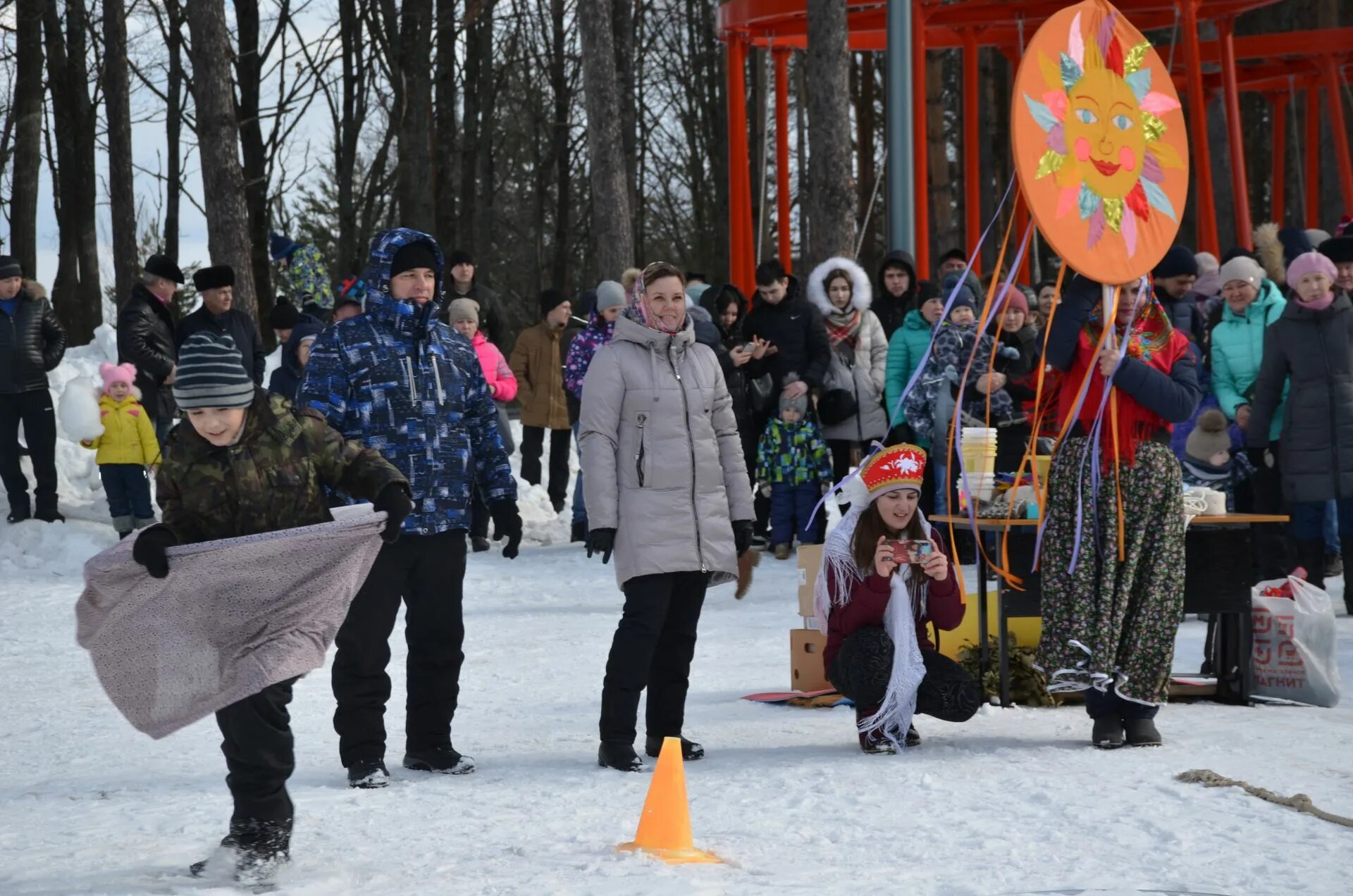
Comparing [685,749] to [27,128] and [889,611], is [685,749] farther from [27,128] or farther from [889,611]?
[27,128]

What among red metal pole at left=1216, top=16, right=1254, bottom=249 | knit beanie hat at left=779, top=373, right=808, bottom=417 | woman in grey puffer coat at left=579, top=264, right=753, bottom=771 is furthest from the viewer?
red metal pole at left=1216, top=16, right=1254, bottom=249

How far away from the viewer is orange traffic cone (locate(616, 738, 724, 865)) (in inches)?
182

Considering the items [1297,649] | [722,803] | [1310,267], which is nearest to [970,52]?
[1310,267]

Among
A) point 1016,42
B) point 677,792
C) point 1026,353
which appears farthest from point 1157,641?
point 1016,42

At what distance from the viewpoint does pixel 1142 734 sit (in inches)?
245

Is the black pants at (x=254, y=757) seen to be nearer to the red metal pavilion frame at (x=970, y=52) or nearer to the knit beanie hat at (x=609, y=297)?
the knit beanie hat at (x=609, y=297)

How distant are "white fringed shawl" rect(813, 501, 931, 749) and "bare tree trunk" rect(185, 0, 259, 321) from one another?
9.03 m

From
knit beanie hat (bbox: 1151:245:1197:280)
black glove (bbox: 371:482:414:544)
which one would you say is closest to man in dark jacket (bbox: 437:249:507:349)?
knit beanie hat (bbox: 1151:245:1197:280)

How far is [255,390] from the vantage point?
473 cm

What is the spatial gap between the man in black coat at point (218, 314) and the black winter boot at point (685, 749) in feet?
22.9

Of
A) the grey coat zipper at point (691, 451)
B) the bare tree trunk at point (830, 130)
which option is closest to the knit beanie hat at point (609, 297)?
the bare tree trunk at point (830, 130)

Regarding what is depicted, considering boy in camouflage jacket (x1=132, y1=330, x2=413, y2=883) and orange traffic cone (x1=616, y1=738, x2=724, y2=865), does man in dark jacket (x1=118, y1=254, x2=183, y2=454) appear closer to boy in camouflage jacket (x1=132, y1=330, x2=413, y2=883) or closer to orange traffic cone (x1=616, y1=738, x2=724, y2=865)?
boy in camouflage jacket (x1=132, y1=330, x2=413, y2=883)

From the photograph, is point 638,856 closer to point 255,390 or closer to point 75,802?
point 255,390

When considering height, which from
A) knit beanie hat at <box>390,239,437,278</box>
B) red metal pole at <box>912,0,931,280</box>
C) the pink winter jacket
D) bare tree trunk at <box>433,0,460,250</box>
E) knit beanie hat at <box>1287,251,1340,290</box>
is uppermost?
bare tree trunk at <box>433,0,460,250</box>
